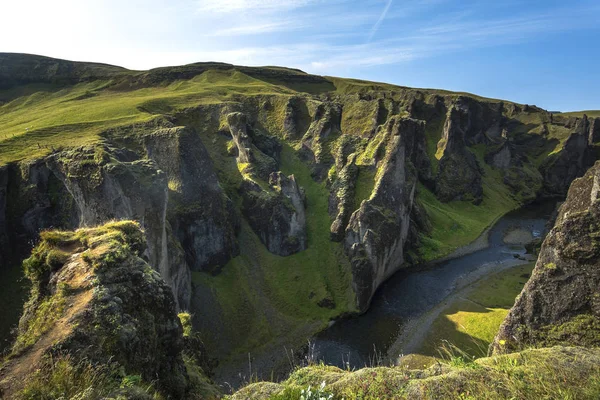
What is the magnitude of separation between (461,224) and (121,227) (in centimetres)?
7984

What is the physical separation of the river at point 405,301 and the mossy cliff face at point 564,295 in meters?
10.2

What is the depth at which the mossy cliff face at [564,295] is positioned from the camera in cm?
1984

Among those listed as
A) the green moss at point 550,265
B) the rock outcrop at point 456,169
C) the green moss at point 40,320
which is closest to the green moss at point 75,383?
the green moss at point 40,320

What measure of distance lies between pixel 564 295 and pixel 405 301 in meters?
30.9

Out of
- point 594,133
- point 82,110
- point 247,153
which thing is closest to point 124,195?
point 247,153

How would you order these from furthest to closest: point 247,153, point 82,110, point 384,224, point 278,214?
point 82,110 < point 247,153 < point 278,214 < point 384,224

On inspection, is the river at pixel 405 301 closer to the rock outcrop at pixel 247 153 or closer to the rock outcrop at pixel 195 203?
the rock outcrop at pixel 195 203

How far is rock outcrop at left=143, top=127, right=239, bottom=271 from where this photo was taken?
161 ft

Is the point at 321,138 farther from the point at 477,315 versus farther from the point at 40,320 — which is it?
the point at 40,320

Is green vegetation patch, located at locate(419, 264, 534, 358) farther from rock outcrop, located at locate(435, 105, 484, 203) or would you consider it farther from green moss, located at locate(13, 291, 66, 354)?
rock outcrop, located at locate(435, 105, 484, 203)

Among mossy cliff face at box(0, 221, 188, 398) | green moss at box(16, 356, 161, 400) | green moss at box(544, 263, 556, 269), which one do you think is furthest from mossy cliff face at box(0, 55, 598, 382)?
green moss at box(544, 263, 556, 269)

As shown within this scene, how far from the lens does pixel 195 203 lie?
165ft

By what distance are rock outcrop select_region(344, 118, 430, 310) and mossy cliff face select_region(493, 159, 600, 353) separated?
27.0 m

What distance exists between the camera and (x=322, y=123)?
76438 mm
